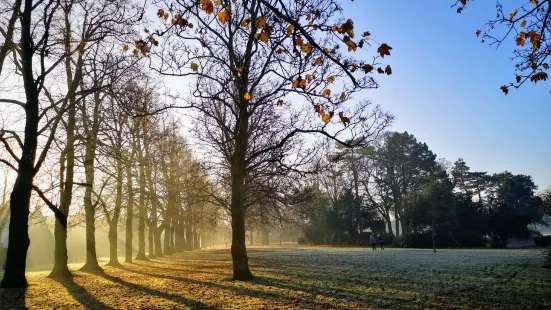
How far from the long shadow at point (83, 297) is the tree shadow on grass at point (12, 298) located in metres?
1.23

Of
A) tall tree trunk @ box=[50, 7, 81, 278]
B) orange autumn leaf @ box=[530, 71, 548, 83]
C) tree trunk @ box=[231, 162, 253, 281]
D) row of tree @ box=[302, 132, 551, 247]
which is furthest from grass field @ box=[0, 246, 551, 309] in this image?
row of tree @ box=[302, 132, 551, 247]

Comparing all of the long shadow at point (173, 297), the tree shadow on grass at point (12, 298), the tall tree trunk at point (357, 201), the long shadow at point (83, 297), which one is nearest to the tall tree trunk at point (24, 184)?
the tree shadow on grass at point (12, 298)

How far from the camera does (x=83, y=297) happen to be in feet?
32.7

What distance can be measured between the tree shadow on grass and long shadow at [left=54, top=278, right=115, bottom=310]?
1.23m

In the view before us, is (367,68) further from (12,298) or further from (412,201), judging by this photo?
(412,201)

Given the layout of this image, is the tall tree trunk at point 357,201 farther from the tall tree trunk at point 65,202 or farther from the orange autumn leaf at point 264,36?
the orange autumn leaf at point 264,36

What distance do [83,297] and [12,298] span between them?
5.61ft

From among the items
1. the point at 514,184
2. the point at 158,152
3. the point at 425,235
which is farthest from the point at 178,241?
the point at 514,184

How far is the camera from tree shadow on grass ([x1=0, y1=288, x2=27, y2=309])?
855cm

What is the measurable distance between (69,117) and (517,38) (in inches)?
655

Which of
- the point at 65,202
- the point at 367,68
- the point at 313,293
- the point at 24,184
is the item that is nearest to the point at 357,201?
the point at 65,202

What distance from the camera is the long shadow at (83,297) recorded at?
859cm

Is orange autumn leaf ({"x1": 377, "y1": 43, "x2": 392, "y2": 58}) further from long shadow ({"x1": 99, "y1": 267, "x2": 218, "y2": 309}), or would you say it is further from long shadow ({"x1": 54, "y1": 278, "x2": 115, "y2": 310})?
long shadow ({"x1": 54, "y1": 278, "x2": 115, "y2": 310})

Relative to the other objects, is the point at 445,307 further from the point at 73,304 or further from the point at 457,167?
the point at 457,167
